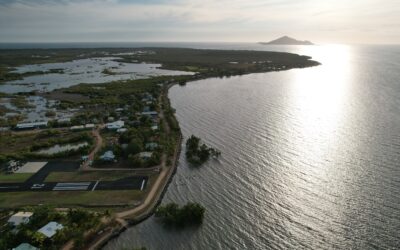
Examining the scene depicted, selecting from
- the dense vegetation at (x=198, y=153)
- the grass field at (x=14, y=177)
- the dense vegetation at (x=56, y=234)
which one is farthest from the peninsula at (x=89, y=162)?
the dense vegetation at (x=198, y=153)

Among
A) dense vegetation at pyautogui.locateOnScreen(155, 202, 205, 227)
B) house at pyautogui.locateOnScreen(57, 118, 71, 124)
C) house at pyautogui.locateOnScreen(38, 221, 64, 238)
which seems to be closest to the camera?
house at pyautogui.locateOnScreen(38, 221, 64, 238)

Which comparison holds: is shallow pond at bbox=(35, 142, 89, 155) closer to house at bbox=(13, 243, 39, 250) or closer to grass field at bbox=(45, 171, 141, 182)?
grass field at bbox=(45, 171, 141, 182)

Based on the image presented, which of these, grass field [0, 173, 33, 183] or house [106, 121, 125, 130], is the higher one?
house [106, 121, 125, 130]

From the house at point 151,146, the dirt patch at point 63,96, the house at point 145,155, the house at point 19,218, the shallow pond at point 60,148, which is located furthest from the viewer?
the dirt patch at point 63,96

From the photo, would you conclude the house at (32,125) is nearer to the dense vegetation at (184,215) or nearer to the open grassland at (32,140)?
the open grassland at (32,140)

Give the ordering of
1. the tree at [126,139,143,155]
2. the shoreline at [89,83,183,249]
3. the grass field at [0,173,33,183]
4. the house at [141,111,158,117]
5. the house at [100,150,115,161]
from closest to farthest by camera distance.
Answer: the shoreline at [89,83,183,249] < the grass field at [0,173,33,183] < the house at [100,150,115,161] < the tree at [126,139,143,155] < the house at [141,111,158,117]

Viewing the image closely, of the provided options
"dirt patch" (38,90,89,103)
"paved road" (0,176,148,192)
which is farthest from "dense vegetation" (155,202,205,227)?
"dirt patch" (38,90,89,103)

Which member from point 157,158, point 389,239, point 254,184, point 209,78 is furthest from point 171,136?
point 209,78
